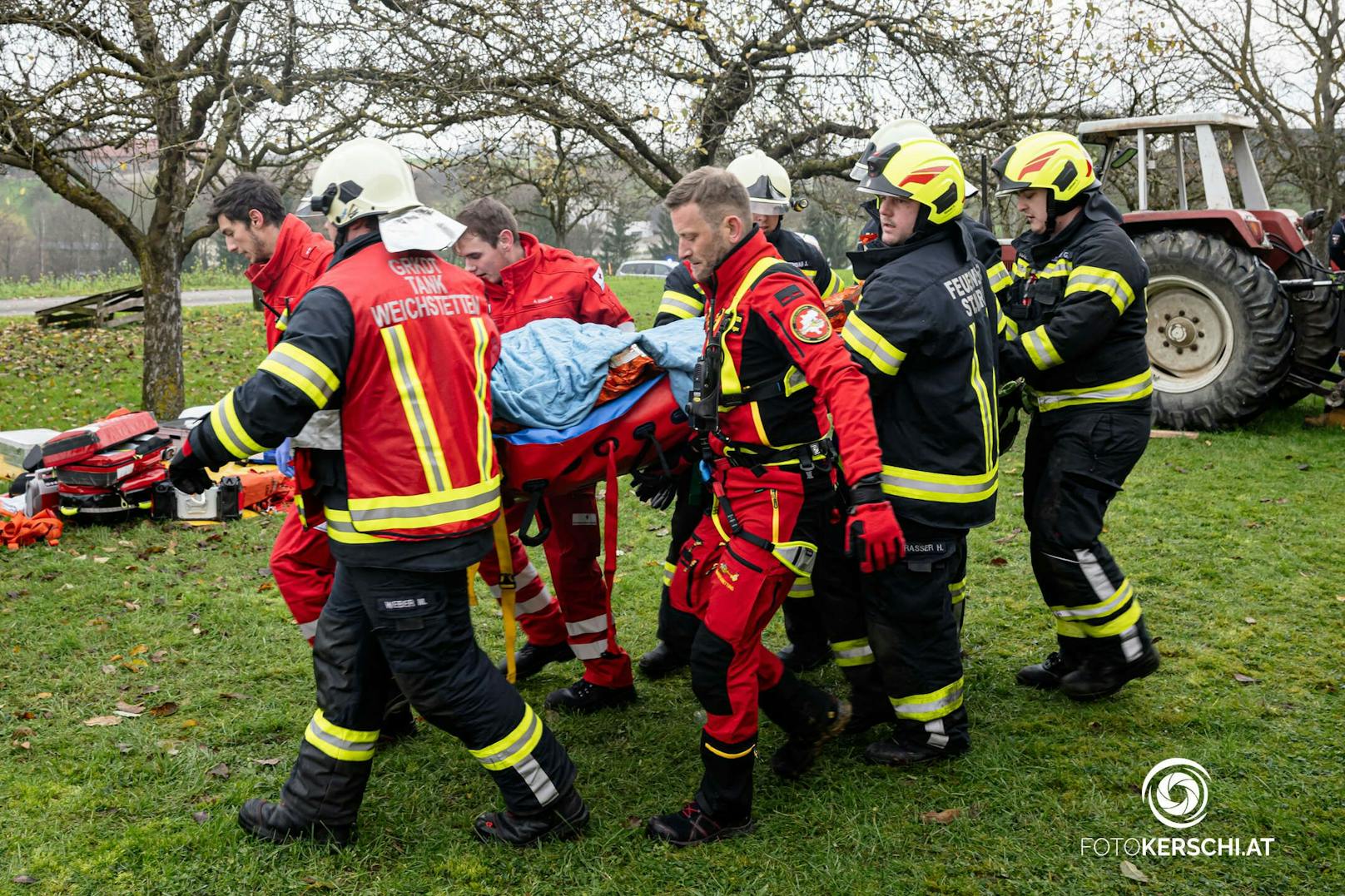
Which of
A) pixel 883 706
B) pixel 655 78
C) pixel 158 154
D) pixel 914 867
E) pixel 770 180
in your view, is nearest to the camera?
A: pixel 914 867

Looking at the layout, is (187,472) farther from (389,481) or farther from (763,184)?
(763,184)

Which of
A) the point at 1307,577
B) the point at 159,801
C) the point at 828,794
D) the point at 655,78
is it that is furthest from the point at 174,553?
the point at 1307,577

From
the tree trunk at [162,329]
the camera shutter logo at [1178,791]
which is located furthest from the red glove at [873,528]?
the tree trunk at [162,329]

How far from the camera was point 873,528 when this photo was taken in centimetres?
320

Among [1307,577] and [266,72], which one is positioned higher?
[266,72]

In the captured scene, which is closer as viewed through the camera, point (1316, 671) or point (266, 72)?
point (1316, 671)

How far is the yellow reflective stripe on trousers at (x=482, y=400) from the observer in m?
3.28

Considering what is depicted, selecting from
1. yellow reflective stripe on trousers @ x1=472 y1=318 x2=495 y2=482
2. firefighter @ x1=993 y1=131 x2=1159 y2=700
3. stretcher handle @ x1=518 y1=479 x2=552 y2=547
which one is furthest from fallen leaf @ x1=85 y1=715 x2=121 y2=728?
firefighter @ x1=993 y1=131 x2=1159 y2=700

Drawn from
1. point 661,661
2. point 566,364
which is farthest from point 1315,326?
point 566,364

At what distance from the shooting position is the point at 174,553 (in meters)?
6.86

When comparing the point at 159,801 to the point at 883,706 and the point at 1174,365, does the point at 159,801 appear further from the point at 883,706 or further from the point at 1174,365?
the point at 1174,365

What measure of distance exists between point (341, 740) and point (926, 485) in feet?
7.03

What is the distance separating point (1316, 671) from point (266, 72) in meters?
9.09

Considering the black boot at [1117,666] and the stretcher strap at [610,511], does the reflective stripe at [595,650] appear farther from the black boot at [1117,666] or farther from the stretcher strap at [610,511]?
the black boot at [1117,666]
